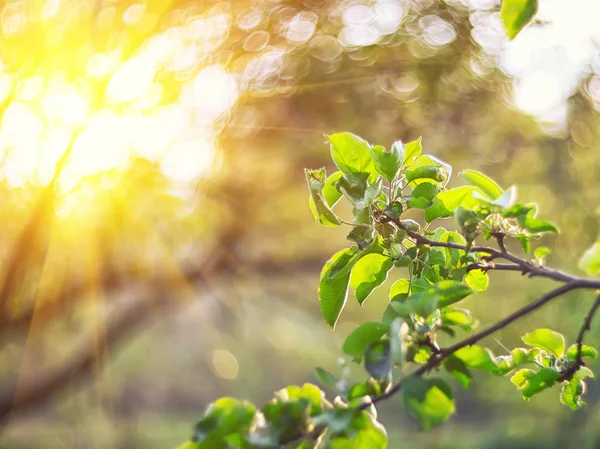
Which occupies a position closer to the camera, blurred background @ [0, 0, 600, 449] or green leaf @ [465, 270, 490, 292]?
green leaf @ [465, 270, 490, 292]

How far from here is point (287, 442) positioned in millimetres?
695

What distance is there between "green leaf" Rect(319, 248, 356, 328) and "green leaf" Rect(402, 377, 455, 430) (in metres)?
0.25

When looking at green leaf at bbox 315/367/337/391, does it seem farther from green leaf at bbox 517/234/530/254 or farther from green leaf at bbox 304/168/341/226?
green leaf at bbox 517/234/530/254

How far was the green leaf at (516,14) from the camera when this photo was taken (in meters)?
0.79

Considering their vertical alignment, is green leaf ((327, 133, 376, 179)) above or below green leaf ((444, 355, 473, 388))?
Answer: above

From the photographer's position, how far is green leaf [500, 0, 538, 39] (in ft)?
2.60

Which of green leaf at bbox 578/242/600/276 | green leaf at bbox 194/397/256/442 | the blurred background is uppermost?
green leaf at bbox 578/242/600/276

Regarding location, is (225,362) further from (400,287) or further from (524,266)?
(524,266)

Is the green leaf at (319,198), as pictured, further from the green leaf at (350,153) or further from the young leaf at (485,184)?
the young leaf at (485,184)

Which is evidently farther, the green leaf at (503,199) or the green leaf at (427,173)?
the green leaf at (427,173)

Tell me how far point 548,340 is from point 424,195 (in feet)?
1.17

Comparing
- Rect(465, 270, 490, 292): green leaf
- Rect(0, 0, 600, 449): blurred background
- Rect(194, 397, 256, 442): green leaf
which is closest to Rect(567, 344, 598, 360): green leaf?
Rect(465, 270, 490, 292): green leaf

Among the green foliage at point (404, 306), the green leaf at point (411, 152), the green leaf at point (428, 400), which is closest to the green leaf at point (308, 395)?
the green foliage at point (404, 306)

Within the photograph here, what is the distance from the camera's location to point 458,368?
80cm
